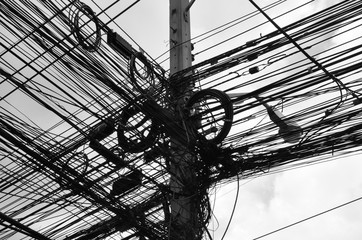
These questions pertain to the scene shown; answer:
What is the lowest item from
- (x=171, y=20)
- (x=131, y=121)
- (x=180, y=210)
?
(x=180, y=210)

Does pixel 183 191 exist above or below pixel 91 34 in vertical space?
below

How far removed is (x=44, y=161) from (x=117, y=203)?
0.71 metres

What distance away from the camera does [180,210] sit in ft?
14.7

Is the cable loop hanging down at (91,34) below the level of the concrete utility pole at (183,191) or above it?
above

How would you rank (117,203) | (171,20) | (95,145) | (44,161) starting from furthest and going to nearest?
(171,20) < (95,145) < (117,203) < (44,161)

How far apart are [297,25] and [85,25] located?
5.52 feet

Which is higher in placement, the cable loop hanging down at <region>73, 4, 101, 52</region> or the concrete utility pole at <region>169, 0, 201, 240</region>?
the cable loop hanging down at <region>73, 4, 101, 52</region>

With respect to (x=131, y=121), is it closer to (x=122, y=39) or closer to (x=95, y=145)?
(x=95, y=145)

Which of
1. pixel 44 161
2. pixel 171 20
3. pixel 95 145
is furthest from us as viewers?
pixel 171 20

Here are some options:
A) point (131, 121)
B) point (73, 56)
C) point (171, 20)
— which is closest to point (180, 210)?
point (131, 121)

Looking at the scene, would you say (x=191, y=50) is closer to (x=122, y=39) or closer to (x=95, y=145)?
(x=122, y=39)

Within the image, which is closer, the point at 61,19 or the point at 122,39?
the point at 61,19

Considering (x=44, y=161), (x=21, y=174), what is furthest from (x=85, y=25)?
(x=21, y=174)

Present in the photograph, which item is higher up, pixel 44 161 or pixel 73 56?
pixel 73 56
